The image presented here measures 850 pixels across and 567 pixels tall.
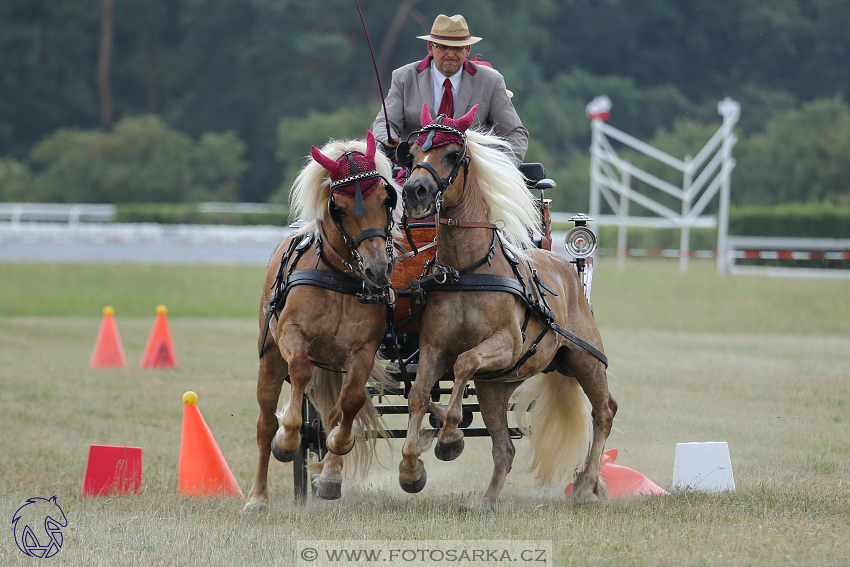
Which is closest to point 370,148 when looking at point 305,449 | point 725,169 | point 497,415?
point 497,415

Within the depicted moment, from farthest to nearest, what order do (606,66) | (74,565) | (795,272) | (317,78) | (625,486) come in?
(606,66), (317,78), (795,272), (625,486), (74,565)

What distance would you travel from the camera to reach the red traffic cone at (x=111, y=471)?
19.6 ft

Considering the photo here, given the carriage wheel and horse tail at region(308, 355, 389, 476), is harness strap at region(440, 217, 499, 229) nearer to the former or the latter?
horse tail at region(308, 355, 389, 476)

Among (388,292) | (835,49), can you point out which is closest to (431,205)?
(388,292)

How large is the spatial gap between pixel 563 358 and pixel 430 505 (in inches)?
44.6

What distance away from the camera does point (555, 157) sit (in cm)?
4500

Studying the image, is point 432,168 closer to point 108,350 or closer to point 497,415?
point 497,415

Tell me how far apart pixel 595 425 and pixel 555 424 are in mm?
239

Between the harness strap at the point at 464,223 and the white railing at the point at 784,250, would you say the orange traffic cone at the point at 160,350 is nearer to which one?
the harness strap at the point at 464,223

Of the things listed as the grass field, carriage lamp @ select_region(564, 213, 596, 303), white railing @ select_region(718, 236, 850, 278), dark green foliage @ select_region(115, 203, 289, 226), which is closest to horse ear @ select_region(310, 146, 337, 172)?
the grass field

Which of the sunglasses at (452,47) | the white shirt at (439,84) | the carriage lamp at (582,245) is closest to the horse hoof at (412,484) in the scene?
the carriage lamp at (582,245)

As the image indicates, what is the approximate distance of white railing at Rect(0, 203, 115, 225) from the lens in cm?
3045

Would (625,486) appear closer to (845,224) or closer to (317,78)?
(845,224)

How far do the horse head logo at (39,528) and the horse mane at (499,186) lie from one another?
2535mm
